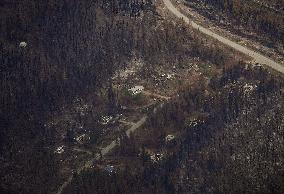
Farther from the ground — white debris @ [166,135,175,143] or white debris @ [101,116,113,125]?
white debris @ [166,135,175,143]

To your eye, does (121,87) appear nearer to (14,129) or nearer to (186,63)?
(186,63)

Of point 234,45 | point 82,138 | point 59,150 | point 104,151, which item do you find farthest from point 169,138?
point 234,45

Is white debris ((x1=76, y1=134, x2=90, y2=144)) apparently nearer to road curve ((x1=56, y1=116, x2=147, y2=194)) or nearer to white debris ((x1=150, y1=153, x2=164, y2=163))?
road curve ((x1=56, y1=116, x2=147, y2=194))

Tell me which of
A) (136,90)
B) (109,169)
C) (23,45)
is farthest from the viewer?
(23,45)

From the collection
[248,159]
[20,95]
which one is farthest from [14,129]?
[248,159]

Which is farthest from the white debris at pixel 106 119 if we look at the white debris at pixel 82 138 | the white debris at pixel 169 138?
the white debris at pixel 169 138

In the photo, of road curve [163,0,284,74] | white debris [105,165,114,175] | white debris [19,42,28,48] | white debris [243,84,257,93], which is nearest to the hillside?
white debris [105,165,114,175]

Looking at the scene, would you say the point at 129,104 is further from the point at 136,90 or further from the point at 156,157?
the point at 156,157

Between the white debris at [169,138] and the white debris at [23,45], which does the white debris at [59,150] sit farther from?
the white debris at [23,45]
